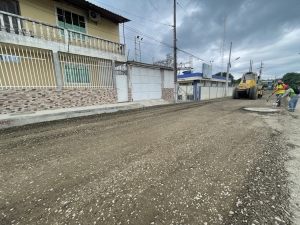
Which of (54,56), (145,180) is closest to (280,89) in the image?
(145,180)

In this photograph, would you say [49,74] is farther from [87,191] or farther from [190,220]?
[190,220]

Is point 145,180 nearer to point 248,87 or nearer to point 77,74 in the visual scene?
point 77,74

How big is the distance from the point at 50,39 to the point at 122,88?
4945mm

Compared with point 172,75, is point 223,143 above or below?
below

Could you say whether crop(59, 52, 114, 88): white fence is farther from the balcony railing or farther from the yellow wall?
the yellow wall

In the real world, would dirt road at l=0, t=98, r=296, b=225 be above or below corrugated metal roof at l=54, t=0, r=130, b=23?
below

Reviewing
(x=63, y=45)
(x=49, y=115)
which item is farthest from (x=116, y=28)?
(x=49, y=115)

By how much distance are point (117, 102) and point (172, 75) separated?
764 cm

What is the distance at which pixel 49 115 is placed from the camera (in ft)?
18.5

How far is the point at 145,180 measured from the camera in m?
1.94

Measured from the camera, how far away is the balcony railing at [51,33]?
635 cm

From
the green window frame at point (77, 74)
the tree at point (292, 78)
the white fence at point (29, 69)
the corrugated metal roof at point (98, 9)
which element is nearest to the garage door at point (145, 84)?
the green window frame at point (77, 74)

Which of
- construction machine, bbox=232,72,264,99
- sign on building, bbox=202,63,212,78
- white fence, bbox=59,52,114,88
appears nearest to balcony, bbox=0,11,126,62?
white fence, bbox=59,52,114,88

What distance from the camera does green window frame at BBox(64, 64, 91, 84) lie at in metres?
7.94
